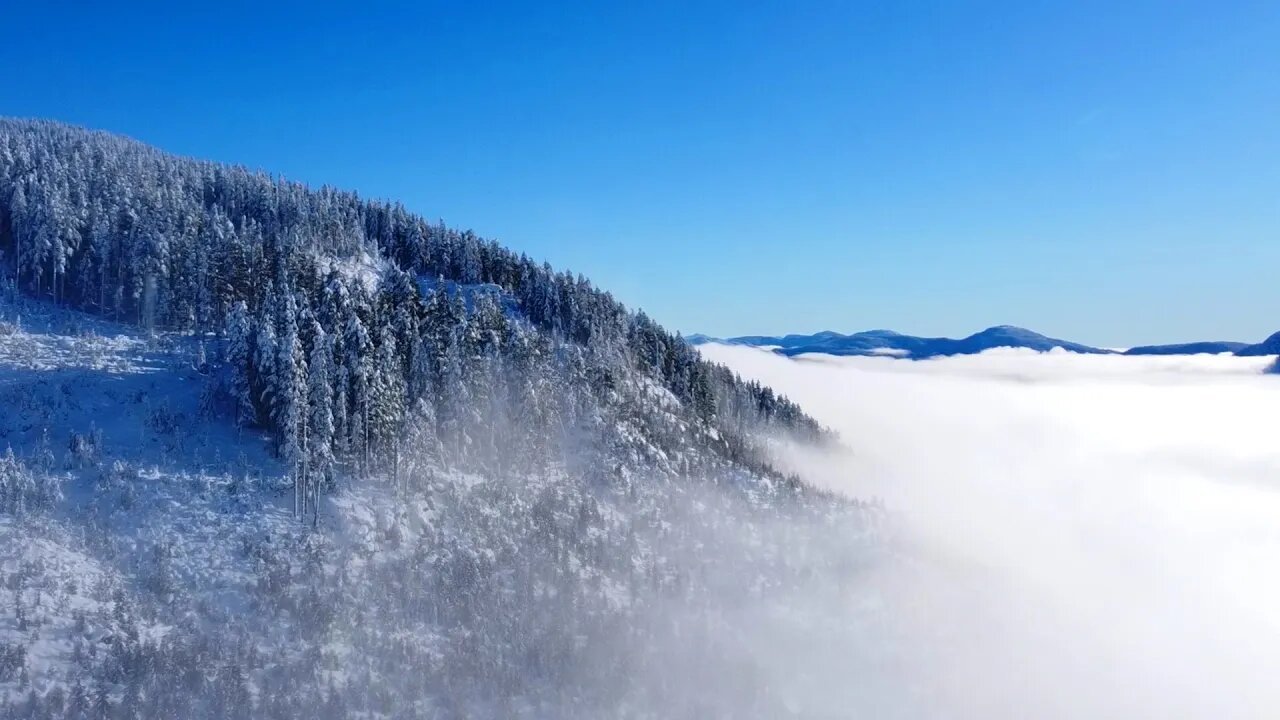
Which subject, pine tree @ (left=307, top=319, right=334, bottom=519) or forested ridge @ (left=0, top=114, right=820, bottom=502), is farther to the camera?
forested ridge @ (left=0, top=114, right=820, bottom=502)

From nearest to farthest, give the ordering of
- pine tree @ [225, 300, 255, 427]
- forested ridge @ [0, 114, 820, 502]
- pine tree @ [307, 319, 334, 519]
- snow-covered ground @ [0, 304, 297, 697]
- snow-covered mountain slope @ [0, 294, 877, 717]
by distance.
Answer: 1. snow-covered ground @ [0, 304, 297, 697]
2. snow-covered mountain slope @ [0, 294, 877, 717]
3. pine tree @ [307, 319, 334, 519]
4. forested ridge @ [0, 114, 820, 502]
5. pine tree @ [225, 300, 255, 427]

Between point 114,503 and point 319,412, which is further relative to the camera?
point 319,412

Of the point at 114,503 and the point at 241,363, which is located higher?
the point at 241,363

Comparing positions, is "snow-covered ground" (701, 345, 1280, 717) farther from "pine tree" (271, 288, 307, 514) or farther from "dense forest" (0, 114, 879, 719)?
"pine tree" (271, 288, 307, 514)

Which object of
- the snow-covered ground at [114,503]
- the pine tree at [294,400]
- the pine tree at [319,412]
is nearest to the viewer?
the snow-covered ground at [114,503]

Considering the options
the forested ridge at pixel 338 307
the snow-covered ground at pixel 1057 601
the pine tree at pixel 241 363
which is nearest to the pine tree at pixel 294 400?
the forested ridge at pixel 338 307

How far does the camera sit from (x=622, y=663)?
45.1 metres

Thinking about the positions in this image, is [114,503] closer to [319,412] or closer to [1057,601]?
[319,412]

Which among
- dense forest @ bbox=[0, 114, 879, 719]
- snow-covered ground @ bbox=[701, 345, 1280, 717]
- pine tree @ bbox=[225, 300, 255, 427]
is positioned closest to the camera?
dense forest @ bbox=[0, 114, 879, 719]

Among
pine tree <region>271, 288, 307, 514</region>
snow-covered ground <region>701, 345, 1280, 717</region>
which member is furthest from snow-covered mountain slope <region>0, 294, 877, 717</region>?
snow-covered ground <region>701, 345, 1280, 717</region>

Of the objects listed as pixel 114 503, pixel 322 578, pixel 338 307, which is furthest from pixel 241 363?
pixel 322 578

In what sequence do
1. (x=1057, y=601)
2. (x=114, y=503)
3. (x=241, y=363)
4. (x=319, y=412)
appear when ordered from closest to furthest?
(x=114, y=503), (x=319, y=412), (x=241, y=363), (x=1057, y=601)

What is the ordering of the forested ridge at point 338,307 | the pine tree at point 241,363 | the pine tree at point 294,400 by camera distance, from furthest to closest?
the pine tree at point 241,363, the forested ridge at point 338,307, the pine tree at point 294,400

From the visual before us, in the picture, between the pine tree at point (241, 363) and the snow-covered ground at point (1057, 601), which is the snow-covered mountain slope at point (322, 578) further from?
the snow-covered ground at point (1057, 601)
